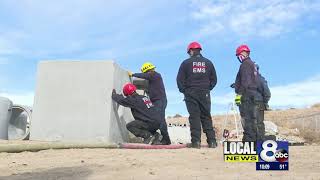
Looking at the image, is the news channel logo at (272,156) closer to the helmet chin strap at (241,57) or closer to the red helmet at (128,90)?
the helmet chin strap at (241,57)

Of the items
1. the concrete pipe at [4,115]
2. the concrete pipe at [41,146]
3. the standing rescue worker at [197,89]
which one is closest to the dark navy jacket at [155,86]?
the standing rescue worker at [197,89]

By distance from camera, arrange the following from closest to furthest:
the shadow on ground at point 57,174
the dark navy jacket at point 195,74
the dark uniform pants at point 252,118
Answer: the shadow on ground at point 57,174, the dark uniform pants at point 252,118, the dark navy jacket at point 195,74

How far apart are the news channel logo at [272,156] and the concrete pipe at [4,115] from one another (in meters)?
6.23

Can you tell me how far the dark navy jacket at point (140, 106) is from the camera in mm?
9984

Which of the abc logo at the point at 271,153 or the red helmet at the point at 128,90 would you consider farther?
the red helmet at the point at 128,90

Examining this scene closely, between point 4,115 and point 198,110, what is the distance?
4.24 metres

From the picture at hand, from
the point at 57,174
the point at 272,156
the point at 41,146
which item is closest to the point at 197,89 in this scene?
the point at 41,146

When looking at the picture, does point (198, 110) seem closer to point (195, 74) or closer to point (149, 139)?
point (195, 74)

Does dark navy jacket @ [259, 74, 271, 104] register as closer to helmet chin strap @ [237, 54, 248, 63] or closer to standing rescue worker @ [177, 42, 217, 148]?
helmet chin strap @ [237, 54, 248, 63]

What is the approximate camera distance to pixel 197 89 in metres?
9.42

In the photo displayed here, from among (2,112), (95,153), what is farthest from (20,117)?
(95,153)

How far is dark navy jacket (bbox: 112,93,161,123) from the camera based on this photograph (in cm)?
998

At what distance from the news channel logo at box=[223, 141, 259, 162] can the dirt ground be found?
0.13 meters

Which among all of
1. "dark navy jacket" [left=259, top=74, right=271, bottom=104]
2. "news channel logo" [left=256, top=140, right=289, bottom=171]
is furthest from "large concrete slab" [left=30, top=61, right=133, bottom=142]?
"news channel logo" [left=256, top=140, right=289, bottom=171]
